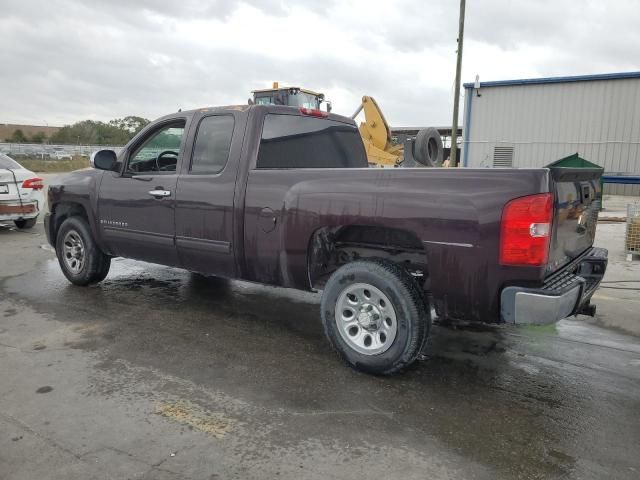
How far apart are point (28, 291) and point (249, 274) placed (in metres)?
3.04

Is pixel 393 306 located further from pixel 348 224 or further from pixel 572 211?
pixel 572 211

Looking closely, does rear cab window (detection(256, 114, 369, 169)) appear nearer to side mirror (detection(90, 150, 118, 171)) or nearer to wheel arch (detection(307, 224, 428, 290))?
wheel arch (detection(307, 224, 428, 290))

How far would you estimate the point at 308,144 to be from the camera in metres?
4.87

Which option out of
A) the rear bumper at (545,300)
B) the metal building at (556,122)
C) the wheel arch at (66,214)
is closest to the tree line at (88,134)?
the metal building at (556,122)

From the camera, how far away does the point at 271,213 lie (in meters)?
4.07

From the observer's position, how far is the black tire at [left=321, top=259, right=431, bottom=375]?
11.4 feet

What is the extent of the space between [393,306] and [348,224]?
648mm

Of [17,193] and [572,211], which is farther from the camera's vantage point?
[17,193]

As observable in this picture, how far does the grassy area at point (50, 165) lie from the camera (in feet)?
107

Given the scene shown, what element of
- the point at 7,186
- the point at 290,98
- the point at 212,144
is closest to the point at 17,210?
the point at 7,186

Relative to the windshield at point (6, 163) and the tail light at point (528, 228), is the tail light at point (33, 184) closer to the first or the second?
the windshield at point (6, 163)

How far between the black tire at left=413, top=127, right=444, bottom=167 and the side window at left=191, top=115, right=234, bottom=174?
7.20ft

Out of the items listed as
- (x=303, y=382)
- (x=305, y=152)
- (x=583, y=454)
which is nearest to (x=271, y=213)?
(x=305, y=152)

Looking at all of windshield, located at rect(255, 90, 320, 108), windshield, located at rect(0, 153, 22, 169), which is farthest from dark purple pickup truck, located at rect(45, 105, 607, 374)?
windshield, located at rect(255, 90, 320, 108)
